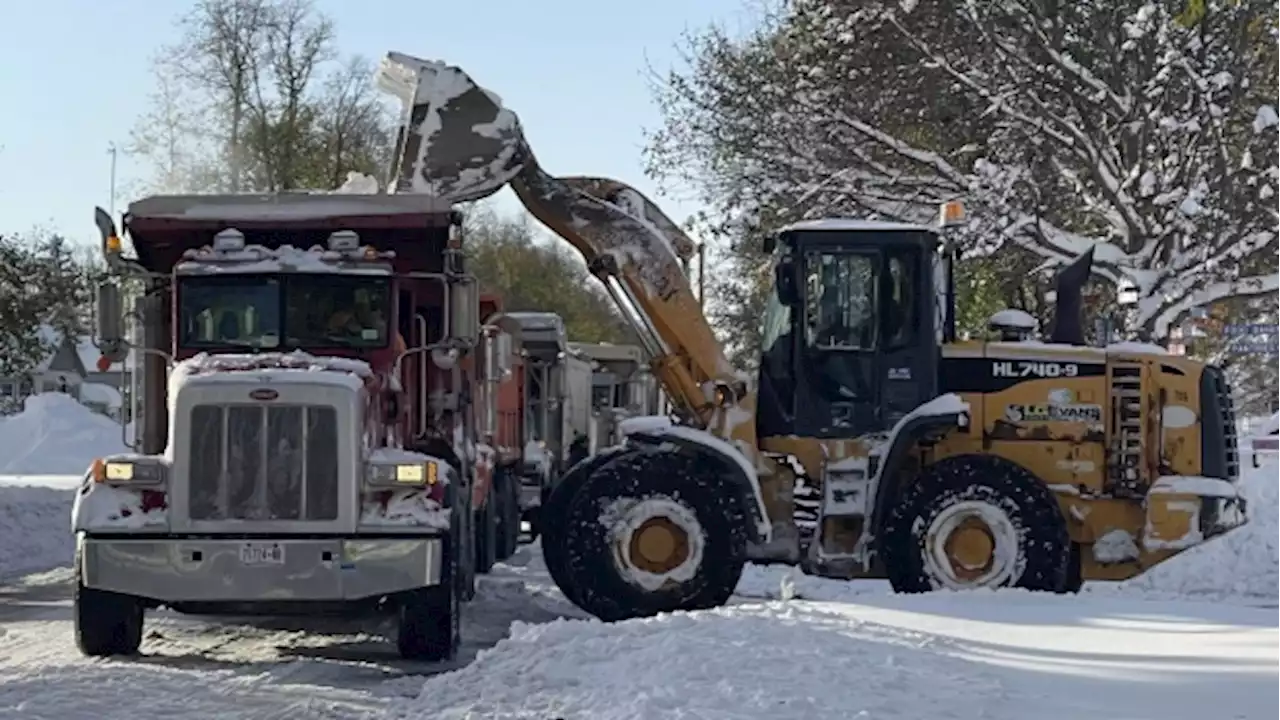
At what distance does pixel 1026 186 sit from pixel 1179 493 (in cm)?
1376

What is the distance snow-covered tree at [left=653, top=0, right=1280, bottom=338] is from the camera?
26266 mm

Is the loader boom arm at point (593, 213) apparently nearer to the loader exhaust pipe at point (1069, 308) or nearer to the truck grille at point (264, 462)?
the loader exhaust pipe at point (1069, 308)

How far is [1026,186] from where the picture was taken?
27.0 metres

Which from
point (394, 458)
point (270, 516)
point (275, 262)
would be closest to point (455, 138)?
point (275, 262)

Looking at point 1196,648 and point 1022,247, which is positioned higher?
point 1022,247

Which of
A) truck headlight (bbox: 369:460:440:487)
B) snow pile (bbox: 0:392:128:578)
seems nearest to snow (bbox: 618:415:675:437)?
truck headlight (bbox: 369:460:440:487)

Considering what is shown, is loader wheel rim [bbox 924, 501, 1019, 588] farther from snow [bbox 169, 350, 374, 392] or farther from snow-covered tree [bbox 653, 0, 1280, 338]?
snow-covered tree [bbox 653, 0, 1280, 338]

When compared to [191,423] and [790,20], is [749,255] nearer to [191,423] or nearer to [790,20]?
[790,20]

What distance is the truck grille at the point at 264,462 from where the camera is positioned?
11.4 m

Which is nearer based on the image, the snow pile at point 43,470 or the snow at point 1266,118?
the snow pile at point 43,470

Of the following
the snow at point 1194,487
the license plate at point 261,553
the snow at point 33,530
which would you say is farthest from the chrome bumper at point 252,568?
the snow at point 33,530

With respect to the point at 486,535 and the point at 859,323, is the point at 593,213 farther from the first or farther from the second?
the point at 486,535

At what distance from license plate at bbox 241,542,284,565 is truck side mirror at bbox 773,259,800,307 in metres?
4.74

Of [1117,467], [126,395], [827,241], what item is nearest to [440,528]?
[126,395]
